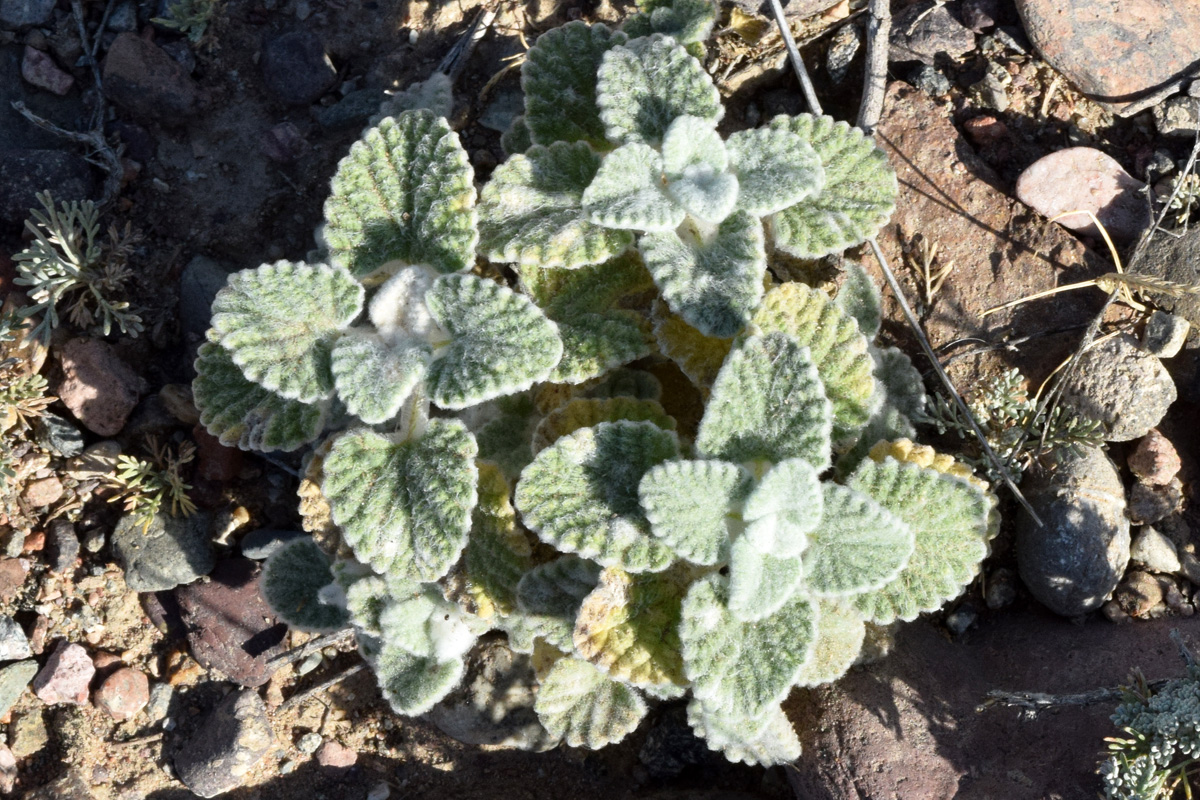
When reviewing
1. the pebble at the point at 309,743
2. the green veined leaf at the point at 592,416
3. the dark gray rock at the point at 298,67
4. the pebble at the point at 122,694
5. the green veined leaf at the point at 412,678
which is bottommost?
the pebble at the point at 309,743

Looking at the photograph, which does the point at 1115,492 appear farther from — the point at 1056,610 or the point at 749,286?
the point at 749,286

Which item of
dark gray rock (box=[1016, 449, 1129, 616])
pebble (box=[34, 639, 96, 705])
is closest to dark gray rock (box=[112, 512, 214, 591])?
pebble (box=[34, 639, 96, 705])

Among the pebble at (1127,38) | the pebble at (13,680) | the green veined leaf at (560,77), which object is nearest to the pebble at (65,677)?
the pebble at (13,680)

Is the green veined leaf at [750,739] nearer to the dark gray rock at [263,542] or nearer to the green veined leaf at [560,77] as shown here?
the dark gray rock at [263,542]

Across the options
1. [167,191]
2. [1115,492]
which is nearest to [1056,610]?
[1115,492]

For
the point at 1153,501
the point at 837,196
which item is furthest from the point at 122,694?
the point at 1153,501

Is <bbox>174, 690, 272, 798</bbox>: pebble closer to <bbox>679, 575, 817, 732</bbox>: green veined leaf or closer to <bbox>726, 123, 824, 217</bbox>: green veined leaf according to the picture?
<bbox>679, 575, 817, 732</bbox>: green veined leaf
